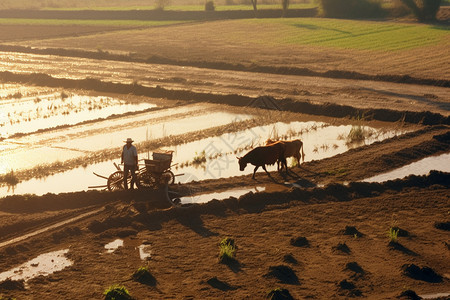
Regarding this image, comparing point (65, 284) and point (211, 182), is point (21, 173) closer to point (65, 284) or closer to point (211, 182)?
point (211, 182)

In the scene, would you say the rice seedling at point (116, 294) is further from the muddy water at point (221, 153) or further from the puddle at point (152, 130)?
the puddle at point (152, 130)

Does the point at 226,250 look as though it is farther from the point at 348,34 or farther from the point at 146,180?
the point at 348,34

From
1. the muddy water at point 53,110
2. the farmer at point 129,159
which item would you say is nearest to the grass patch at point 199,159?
the farmer at point 129,159

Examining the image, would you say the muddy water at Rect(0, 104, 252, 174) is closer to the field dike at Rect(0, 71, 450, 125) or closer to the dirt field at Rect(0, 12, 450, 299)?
the field dike at Rect(0, 71, 450, 125)

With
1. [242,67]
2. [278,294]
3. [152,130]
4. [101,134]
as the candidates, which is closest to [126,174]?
[278,294]

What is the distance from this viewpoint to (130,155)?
2066cm

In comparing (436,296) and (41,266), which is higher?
(436,296)

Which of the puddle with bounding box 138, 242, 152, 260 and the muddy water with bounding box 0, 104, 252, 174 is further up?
the puddle with bounding box 138, 242, 152, 260

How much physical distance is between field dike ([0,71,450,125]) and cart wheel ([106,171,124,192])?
14468 mm

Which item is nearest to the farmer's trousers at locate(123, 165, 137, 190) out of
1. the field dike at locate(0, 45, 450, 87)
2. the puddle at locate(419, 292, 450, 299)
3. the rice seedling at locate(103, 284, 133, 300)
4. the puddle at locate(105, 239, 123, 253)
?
the puddle at locate(105, 239, 123, 253)

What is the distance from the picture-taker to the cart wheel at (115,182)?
70.7 feet

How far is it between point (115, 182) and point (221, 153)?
6900mm

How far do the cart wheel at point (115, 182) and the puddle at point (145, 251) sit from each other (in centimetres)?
425

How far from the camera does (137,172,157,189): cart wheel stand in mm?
21216
